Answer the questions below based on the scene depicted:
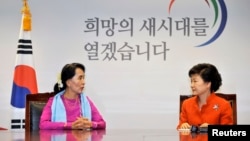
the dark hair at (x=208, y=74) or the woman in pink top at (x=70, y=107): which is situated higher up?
the dark hair at (x=208, y=74)

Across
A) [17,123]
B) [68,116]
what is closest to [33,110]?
[68,116]

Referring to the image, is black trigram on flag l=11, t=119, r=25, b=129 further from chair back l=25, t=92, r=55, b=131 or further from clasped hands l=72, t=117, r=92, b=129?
clasped hands l=72, t=117, r=92, b=129

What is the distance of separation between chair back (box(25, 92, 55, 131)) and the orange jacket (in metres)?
1.17

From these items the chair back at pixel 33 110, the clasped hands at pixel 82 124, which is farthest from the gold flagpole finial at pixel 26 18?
the clasped hands at pixel 82 124

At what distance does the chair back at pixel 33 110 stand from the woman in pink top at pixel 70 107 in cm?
7

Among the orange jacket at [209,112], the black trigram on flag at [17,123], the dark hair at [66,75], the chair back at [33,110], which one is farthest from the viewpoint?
the black trigram on flag at [17,123]

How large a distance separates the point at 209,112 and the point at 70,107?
1193 mm

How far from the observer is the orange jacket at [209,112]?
318cm

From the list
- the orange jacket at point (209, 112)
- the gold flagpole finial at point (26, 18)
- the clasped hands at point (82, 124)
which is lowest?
the clasped hands at point (82, 124)

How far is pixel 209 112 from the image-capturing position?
322 cm

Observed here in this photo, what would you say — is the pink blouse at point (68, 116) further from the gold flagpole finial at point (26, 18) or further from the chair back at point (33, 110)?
the gold flagpole finial at point (26, 18)

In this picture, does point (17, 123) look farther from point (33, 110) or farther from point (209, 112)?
point (209, 112)

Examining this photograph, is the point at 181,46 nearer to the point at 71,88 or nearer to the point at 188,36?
the point at 188,36

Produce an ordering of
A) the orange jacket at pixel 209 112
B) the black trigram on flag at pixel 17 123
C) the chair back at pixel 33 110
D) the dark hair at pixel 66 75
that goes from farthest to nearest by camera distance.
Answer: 1. the black trigram on flag at pixel 17 123
2. the dark hair at pixel 66 75
3. the chair back at pixel 33 110
4. the orange jacket at pixel 209 112
